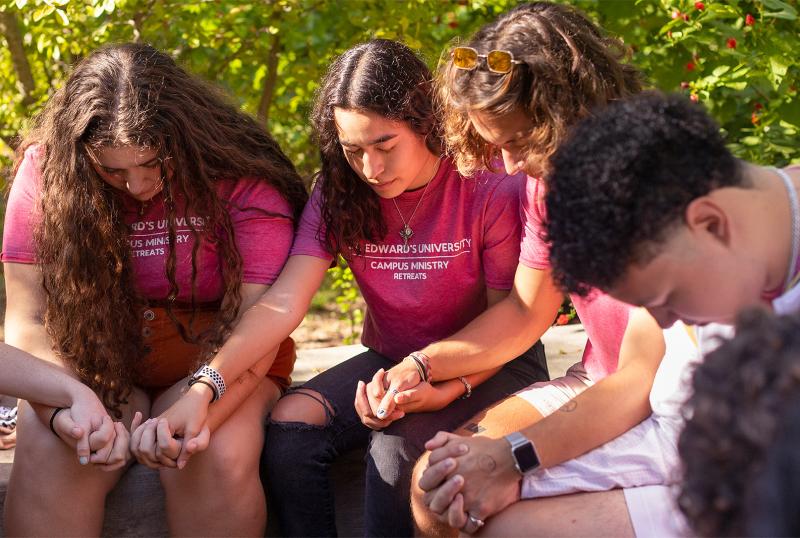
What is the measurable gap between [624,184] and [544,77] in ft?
2.78

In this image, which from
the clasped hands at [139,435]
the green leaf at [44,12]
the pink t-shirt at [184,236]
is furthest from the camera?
the green leaf at [44,12]

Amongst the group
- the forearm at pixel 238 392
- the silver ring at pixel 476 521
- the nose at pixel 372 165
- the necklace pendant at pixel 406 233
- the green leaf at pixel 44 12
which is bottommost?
the forearm at pixel 238 392

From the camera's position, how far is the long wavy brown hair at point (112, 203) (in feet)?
9.00

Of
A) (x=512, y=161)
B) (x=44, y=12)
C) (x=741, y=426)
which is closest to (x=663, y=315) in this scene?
(x=741, y=426)

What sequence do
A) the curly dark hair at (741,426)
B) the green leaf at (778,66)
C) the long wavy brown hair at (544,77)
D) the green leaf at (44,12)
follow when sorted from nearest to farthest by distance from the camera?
the curly dark hair at (741,426) < the long wavy brown hair at (544,77) < the green leaf at (778,66) < the green leaf at (44,12)

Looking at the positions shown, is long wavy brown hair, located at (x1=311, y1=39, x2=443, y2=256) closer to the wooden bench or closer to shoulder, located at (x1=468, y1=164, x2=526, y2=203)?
shoulder, located at (x1=468, y1=164, x2=526, y2=203)

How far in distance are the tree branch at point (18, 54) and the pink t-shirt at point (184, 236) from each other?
2.52 metres

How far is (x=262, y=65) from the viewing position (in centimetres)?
514

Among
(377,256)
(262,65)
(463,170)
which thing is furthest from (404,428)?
(262,65)

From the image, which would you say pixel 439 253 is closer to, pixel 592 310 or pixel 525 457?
pixel 592 310

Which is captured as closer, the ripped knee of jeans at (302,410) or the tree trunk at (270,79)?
the ripped knee of jeans at (302,410)

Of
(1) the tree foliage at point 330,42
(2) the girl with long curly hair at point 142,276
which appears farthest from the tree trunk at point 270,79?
(2) the girl with long curly hair at point 142,276

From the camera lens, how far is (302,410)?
2771 millimetres

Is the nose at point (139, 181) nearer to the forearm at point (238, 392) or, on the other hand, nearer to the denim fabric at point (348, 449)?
the forearm at point (238, 392)
